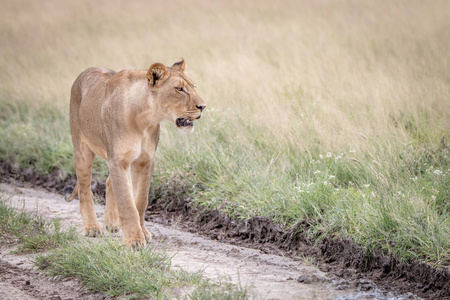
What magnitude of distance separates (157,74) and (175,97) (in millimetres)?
223

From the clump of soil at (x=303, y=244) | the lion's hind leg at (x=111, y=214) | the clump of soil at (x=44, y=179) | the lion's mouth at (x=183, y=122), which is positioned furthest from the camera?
the clump of soil at (x=44, y=179)

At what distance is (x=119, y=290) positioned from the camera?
13.3ft

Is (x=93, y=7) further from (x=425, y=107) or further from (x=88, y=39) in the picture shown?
(x=425, y=107)

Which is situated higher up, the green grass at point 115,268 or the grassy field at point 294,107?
the grassy field at point 294,107

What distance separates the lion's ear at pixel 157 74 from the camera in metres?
4.84

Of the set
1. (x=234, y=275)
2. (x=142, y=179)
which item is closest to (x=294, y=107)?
(x=142, y=179)

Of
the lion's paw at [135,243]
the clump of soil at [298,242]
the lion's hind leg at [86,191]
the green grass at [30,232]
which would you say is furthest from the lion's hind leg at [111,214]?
the lion's paw at [135,243]

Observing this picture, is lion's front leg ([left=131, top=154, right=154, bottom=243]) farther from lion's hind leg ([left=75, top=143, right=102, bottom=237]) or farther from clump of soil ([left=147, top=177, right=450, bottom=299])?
clump of soil ([left=147, top=177, right=450, bottom=299])

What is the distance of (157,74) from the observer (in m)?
4.88

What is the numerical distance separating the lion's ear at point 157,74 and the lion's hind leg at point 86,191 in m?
1.26

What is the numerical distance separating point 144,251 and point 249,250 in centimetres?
105

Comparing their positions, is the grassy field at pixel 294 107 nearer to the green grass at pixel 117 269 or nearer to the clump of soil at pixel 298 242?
the clump of soil at pixel 298 242

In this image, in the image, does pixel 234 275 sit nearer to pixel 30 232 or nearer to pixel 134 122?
pixel 134 122

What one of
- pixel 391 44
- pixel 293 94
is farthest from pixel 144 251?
pixel 391 44
